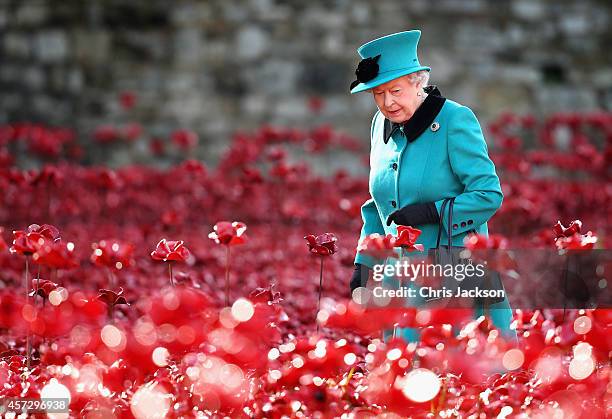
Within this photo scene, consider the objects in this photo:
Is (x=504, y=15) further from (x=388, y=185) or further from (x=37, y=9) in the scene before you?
(x=388, y=185)

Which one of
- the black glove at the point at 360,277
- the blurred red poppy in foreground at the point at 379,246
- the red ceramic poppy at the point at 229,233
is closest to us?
the blurred red poppy in foreground at the point at 379,246

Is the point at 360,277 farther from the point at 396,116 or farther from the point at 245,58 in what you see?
the point at 245,58

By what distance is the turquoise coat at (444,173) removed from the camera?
2.79 m

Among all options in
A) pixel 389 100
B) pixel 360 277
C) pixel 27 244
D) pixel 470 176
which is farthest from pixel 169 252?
pixel 470 176

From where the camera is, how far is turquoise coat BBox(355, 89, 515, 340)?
9.16ft

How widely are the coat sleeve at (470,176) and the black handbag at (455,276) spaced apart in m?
0.05

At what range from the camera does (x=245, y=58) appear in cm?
891

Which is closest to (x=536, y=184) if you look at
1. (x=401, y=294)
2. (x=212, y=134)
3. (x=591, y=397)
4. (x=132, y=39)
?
(x=212, y=134)

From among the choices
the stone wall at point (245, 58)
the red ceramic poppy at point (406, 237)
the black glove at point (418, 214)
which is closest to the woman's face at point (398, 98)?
the black glove at point (418, 214)

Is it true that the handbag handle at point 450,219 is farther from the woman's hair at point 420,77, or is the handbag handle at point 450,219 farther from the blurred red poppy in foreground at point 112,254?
the blurred red poppy in foreground at point 112,254

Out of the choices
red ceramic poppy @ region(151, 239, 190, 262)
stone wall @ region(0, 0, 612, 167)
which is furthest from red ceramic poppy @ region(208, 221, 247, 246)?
stone wall @ region(0, 0, 612, 167)

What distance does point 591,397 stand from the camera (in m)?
2.21

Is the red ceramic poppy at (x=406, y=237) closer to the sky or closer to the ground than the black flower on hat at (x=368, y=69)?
closer to the ground

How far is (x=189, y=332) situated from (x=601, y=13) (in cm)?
807
